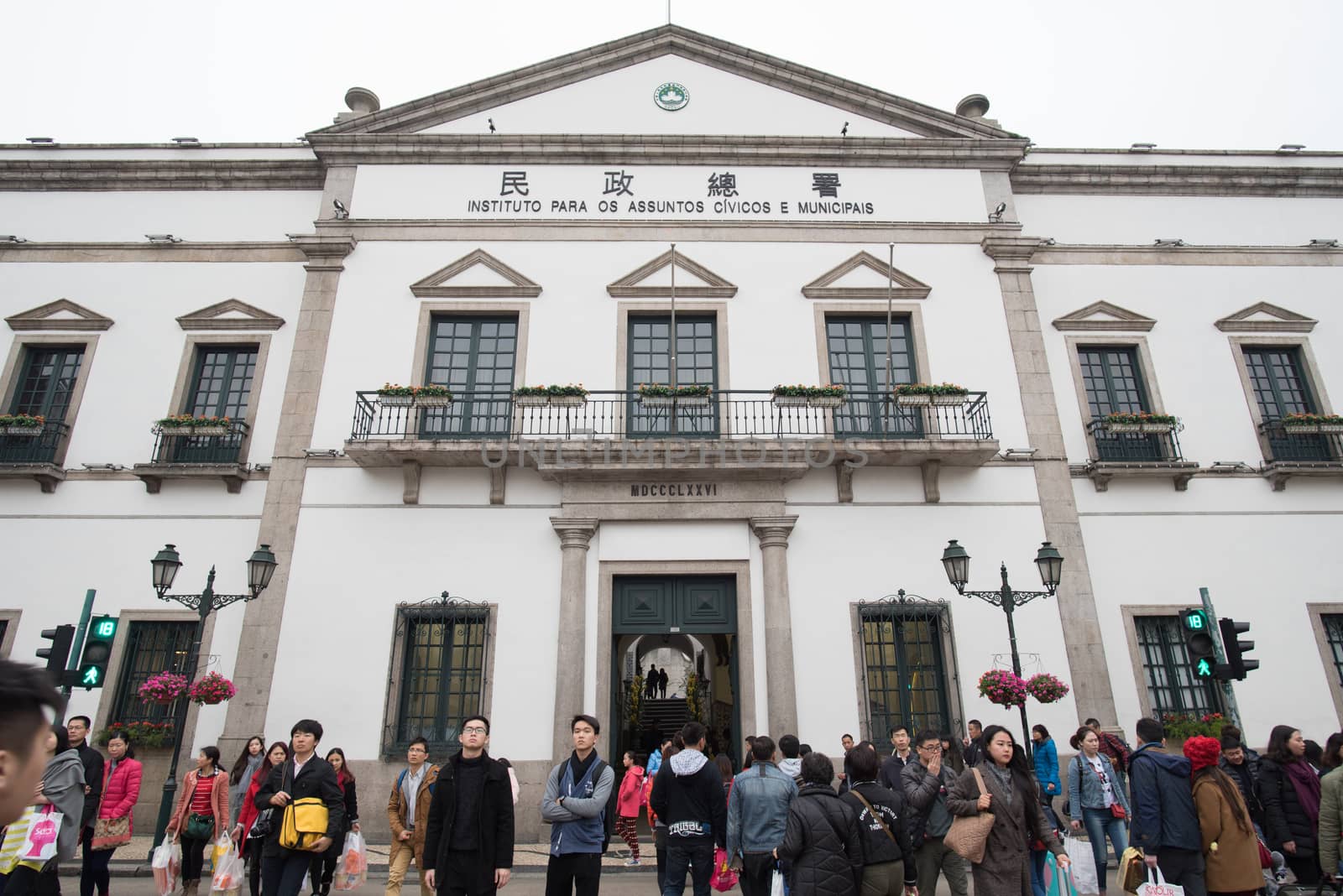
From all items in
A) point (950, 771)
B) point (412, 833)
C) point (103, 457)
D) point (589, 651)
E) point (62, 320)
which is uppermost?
point (62, 320)

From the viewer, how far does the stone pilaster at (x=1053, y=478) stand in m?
12.5

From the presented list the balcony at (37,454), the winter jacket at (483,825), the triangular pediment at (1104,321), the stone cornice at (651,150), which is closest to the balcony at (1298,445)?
the triangular pediment at (1104,321)

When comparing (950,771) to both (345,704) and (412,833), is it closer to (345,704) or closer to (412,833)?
(412,833)

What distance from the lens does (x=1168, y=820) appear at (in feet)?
19.3

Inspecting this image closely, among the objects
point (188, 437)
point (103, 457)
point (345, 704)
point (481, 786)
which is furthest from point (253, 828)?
point (103, 457)

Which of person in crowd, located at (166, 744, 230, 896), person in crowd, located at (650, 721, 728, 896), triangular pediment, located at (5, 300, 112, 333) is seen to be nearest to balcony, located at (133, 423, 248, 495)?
triangular pediment, located at (5, 300, 112, 333)

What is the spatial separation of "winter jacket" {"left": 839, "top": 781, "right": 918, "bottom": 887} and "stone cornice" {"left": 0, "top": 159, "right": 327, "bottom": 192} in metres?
15.8

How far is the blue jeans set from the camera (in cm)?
843

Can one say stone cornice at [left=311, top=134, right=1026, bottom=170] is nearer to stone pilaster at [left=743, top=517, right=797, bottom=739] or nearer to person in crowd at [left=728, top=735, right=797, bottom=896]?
stone pilaster at [left=743, top=517, right=797, bottom=739]

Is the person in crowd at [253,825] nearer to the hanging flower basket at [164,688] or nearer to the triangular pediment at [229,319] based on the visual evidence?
the hanging flower basket at [164,688]

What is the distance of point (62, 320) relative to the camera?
15.0 meters

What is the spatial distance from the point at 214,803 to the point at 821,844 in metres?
6.63

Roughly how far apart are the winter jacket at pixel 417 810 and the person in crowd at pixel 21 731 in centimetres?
572

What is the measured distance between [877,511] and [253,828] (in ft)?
33.6
